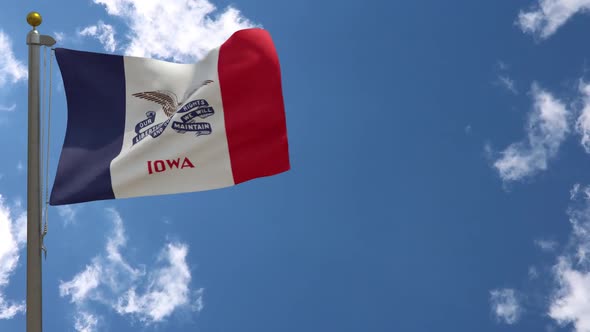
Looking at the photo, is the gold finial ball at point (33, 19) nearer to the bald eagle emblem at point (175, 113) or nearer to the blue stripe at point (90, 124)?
the blue stripe at point (90, 124)

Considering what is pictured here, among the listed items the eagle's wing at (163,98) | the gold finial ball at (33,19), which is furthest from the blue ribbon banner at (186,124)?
the gold finial ball at (33,19)

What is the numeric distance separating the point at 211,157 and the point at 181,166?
0.57 m

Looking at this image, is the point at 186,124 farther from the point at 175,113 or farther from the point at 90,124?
the point at 90,124

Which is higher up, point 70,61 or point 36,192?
point 70,61

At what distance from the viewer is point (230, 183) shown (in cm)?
1172

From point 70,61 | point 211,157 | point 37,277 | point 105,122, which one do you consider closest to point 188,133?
point 211,157

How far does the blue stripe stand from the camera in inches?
429

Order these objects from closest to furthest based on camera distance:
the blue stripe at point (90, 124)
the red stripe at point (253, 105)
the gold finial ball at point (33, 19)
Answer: the gold finial ball at point (33, 19), the blue stripe at point (90, 124), the red stripe at point (253, 105)

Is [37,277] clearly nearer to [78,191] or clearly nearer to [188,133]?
[78,191]

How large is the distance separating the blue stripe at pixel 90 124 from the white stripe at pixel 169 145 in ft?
0.51

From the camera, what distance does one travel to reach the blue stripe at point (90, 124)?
1091cm

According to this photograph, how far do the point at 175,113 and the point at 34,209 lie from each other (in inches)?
119

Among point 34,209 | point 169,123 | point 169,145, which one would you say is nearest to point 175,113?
point 169,123

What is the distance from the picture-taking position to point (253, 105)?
12266 millimetres
